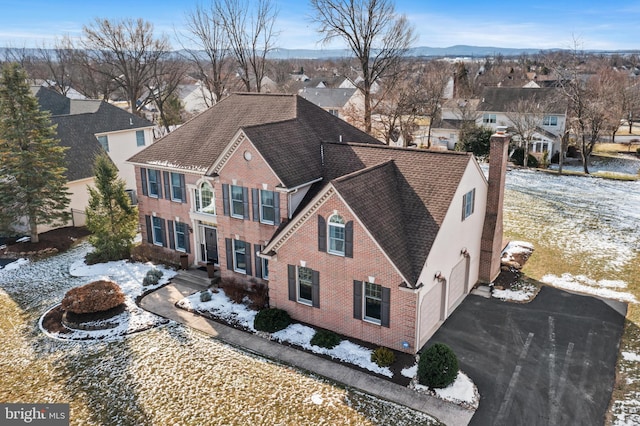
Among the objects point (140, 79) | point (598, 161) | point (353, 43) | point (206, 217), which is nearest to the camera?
point (206, 217)

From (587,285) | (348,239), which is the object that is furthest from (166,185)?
(587,285)

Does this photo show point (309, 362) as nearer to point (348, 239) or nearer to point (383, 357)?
point (383, 357)

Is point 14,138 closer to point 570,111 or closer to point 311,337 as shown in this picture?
point 311,337

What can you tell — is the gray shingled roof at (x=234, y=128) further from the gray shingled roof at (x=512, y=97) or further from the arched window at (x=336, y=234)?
the gray shingled roof at (x=512, y=97)

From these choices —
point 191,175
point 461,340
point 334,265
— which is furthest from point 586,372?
point 191,175

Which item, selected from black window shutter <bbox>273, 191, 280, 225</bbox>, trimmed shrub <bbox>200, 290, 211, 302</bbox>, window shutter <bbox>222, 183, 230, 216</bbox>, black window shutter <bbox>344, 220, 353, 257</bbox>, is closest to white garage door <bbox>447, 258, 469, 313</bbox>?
black window shutter <bbox>344, 220, 353, 257</bbox>

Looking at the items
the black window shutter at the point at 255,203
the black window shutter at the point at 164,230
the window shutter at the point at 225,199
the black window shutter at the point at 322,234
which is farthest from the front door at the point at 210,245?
the black window shutter at the point at 322,234
